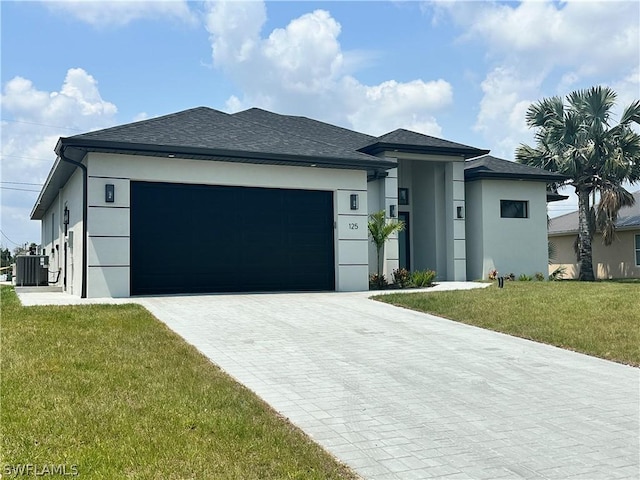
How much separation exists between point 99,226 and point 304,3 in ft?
23.1

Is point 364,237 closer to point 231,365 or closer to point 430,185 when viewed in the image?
point 430,185

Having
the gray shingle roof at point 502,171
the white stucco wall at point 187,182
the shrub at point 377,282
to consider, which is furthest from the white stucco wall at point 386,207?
the gray shingle roof at point 502,171

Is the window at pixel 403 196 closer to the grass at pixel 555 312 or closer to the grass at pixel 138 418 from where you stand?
the grass at pixel 555 312

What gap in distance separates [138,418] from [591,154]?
73.3 ft

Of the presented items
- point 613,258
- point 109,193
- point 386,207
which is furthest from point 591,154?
point 109,193

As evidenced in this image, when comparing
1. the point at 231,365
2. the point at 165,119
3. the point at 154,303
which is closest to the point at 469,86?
the point at 165,119

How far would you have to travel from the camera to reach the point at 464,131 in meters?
24.5

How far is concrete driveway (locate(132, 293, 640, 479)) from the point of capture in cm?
468

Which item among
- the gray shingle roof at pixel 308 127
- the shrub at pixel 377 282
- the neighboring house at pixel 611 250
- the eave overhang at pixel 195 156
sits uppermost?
the gray shingle roof at pixel 308 127

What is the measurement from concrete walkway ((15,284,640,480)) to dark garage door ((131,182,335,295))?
10.6 feet

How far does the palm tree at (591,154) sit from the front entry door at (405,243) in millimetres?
6977

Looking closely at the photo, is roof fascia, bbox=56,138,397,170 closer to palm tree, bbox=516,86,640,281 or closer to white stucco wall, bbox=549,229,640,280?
palm tree, bbox=516,86,640,281
